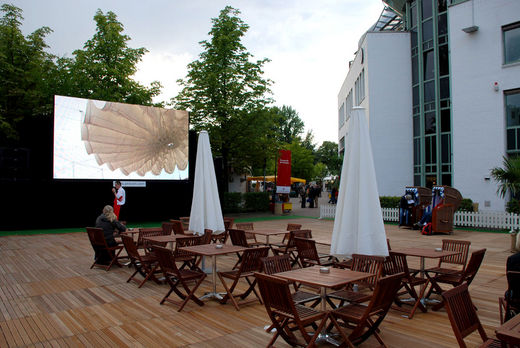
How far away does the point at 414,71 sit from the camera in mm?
23438

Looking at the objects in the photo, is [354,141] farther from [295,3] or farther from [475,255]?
[295,3]

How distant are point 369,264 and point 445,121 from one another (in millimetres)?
19126

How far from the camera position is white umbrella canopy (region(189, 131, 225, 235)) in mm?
8227

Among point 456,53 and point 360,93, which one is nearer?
point 456,53

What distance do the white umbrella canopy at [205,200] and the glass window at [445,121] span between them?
57.4 feet

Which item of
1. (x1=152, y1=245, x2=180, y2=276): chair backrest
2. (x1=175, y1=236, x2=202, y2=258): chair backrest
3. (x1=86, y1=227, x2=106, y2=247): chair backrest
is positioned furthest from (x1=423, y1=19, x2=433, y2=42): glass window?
(x1=152, y1=245, x2=180, y2=276): chair backrest

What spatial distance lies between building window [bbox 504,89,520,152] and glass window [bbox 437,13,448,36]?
5.62m

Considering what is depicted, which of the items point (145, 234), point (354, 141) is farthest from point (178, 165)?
point (354, 141)

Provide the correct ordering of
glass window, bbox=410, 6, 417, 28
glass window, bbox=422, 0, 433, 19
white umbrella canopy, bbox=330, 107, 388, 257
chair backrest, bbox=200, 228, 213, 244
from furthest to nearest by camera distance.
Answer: glass window, bbox=410, 6, 417, 28 → glass window, bbox=422, 0, 433, 19 → chair backrest, bbox=200, 228, 213, 244 → white umbrella canopy, bbox=330, 107, 388, 257

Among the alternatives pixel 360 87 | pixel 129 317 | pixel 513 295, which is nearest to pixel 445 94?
pixel 360 87

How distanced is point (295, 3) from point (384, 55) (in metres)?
15.2

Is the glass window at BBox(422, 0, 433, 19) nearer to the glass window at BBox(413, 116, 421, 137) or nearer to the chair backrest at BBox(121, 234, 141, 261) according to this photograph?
the glass window at BBox(413, 116, 421, 137)

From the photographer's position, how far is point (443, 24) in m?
21.7

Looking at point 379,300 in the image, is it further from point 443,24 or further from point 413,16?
point 413,16
